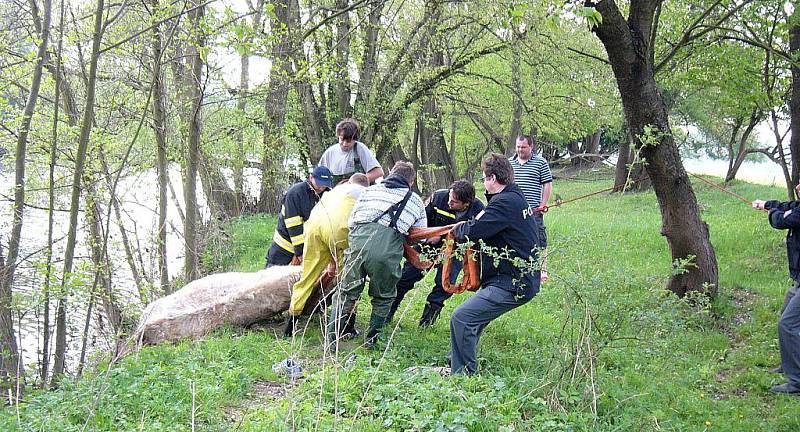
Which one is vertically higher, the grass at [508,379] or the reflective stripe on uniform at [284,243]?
the reflective stripe on uniform at [284,243]

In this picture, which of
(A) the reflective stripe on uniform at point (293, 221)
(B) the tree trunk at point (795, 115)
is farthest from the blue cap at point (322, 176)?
(B) the tree trunk at point (795, 115)

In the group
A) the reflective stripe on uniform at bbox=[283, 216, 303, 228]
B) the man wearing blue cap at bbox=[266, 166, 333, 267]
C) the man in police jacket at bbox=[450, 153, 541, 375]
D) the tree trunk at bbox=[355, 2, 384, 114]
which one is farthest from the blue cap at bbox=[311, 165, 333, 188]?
the tree trunk at bbox=[355, 2, 384, 114]

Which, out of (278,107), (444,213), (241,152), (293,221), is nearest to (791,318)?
(444,213)

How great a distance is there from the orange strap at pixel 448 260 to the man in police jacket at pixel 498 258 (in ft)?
0.61

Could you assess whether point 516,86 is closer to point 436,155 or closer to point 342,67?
point 342,67

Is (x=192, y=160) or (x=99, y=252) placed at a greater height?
(x=192, y=160)

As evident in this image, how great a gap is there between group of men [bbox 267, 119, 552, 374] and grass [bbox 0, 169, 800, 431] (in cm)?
30

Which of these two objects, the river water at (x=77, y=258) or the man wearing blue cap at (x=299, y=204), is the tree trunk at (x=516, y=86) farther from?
the man wearing blue cap at (x=299, y=204)

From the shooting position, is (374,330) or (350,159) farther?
(350,159)

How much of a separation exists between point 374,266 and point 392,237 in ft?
1.03

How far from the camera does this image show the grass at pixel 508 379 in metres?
4.36

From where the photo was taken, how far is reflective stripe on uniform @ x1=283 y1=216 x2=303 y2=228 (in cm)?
716

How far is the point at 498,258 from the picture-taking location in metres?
5.32

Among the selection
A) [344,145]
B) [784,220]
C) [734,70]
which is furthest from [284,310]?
[734,70]
